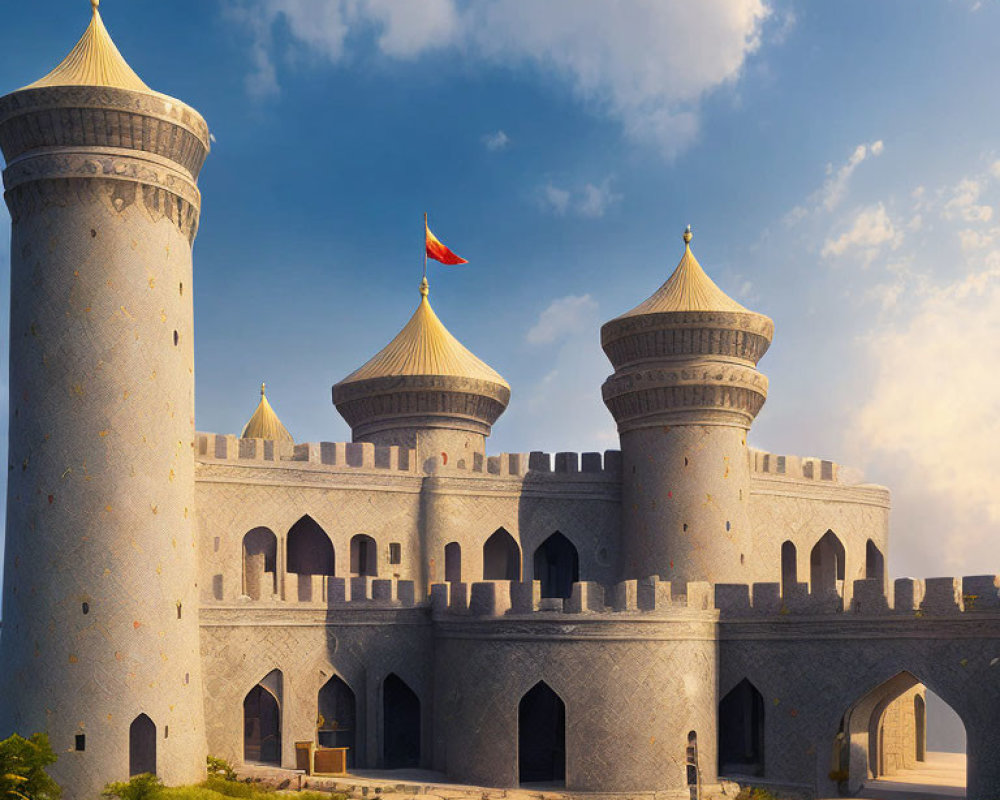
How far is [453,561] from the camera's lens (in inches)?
1503

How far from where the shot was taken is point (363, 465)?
3688 centimetres

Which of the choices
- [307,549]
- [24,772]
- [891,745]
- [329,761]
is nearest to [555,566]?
[307,549]

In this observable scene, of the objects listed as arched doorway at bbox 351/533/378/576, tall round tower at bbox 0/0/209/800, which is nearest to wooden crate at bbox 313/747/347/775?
tall round tower at bbox 0/0/209/800

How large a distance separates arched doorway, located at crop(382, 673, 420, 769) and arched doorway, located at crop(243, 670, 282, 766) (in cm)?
288

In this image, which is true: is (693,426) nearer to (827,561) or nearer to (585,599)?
(585,599)

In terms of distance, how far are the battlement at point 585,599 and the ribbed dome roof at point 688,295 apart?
826cm

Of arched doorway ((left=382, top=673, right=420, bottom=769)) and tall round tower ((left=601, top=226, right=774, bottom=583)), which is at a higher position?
tall round tower ((left=601, top=226, right=774, bottom=583))

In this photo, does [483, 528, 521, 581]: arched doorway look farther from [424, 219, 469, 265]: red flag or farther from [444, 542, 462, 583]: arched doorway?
[424, 219, 469, 265]: red flag

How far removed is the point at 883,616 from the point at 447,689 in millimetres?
10531

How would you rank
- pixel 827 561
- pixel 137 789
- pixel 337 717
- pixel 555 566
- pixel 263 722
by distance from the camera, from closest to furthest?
pixel 137 789 < pixel 337 717 < pixel 263 722 < pixel 555 566 < pixel 827 561

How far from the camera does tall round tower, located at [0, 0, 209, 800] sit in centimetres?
2747

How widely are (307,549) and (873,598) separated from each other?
1555cm

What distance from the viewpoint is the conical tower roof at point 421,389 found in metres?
40.2

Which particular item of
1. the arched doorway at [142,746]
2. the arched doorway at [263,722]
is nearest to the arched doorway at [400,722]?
the arched doorway at [263,722]
